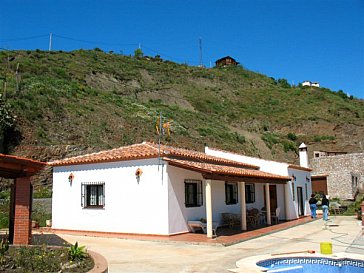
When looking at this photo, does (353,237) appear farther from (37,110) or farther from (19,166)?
(37,110)

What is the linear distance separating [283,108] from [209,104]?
45.4ft

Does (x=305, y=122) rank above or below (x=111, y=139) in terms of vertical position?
above

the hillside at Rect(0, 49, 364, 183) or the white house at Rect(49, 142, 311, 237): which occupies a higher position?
the hillside at Rect(0, 49, 364, 183)

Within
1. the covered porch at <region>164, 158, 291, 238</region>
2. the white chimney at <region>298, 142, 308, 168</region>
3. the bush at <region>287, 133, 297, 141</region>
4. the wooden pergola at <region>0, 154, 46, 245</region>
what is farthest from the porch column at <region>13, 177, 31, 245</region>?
the bush at <region>287, 133, 297, 141</region>

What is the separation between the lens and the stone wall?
35.9 meters

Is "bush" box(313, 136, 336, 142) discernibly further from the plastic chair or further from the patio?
the patio

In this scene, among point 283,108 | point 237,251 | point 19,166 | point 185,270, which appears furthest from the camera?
point 283,108

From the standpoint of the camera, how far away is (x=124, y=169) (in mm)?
15797

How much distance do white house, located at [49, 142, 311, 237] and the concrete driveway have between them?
102 centimetres

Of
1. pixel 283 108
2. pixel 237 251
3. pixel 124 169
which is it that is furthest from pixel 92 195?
pixel 283 108

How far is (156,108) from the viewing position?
44.8 m

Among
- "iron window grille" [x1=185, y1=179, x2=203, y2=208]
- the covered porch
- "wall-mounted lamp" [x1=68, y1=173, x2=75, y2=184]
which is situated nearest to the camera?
the covered porch

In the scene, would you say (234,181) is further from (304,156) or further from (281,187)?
(304,156)

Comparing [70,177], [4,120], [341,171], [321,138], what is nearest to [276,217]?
[70,177]
